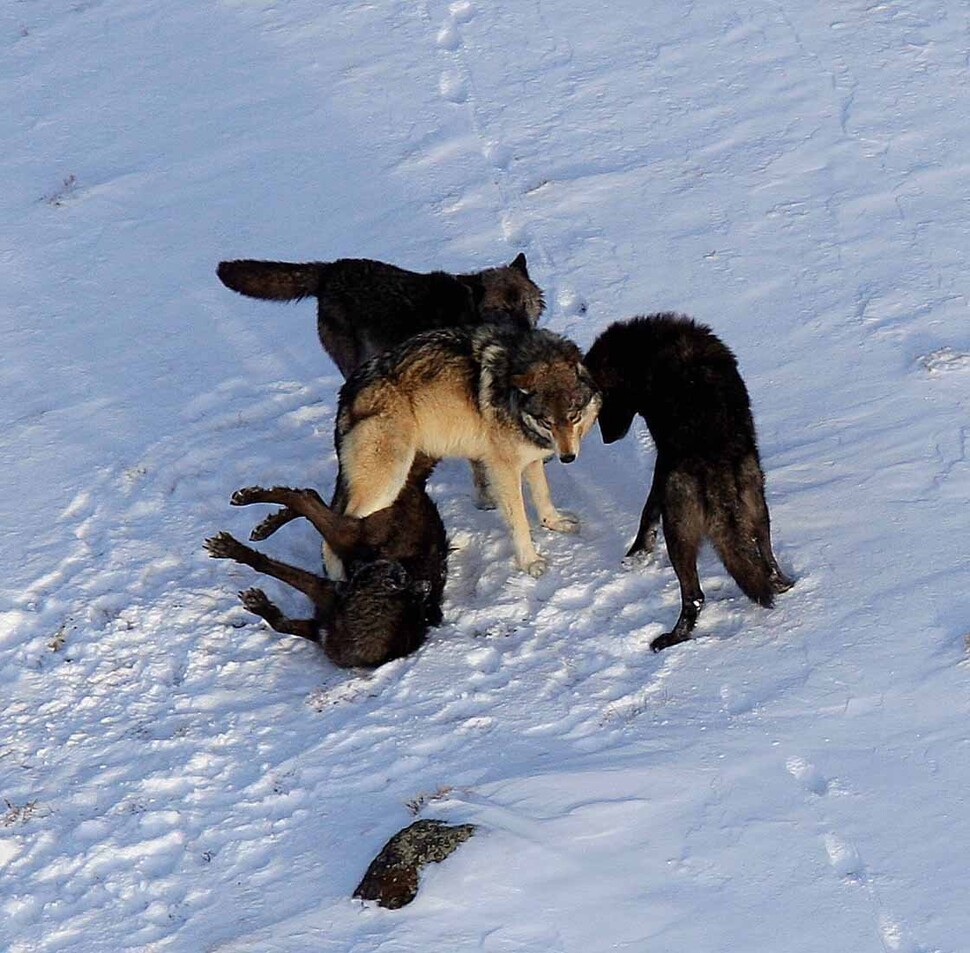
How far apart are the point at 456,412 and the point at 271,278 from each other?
228cm

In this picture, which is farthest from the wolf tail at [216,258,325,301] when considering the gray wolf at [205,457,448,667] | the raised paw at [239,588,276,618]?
the raised paw at [239,588,276,618]

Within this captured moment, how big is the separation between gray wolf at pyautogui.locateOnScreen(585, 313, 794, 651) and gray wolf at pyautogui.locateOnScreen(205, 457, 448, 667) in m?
1.50

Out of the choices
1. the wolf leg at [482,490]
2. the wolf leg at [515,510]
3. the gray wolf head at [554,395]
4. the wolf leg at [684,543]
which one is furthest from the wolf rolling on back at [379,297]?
the wolf leg at [684,543]

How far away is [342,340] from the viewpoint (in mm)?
10211

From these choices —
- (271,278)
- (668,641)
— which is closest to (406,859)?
(668,641)

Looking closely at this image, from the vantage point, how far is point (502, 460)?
891cm

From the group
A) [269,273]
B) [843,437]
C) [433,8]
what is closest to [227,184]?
[433,8]

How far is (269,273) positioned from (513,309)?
6.08 feet

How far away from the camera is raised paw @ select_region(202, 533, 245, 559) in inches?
349

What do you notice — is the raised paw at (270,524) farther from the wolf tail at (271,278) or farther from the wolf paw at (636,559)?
the wolf paw at (636,559)

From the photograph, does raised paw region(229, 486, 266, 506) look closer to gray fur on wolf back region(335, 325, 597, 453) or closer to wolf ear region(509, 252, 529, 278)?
gray fur on wolf back region(335, 325, 597, 453)

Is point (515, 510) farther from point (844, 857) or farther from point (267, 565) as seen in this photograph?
point (844, 857)

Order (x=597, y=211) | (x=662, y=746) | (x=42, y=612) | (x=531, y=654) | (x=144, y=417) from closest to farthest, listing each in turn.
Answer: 1. (x=662, y=746)
2. (x=531, y=654)
3. (x=42, y=612)
4. (x=144, y=417)
5. (x=597, y=211)

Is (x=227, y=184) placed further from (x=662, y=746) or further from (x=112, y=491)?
(x=662, y=746)
